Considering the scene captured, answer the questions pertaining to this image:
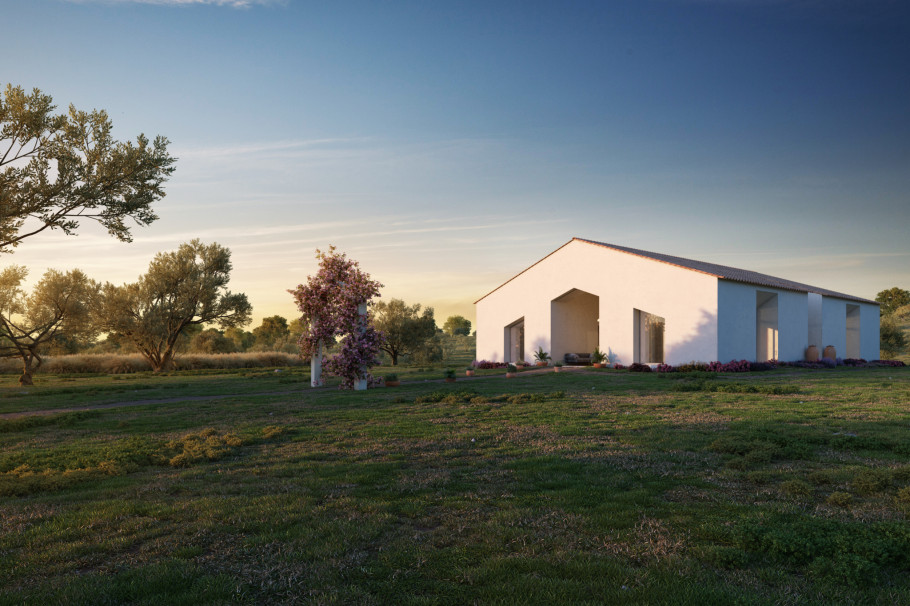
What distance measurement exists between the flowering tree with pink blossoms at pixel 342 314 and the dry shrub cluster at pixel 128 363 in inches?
968

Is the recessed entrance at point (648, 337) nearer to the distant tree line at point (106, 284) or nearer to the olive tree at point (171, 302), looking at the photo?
the distant tree line at point (106, 284)

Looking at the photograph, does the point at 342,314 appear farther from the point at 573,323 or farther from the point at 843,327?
the point at 843,327

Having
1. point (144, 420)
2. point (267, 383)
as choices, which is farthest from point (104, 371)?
point (144, 420)

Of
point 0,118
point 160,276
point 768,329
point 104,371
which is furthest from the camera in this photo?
point 160,276

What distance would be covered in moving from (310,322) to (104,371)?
2530cm

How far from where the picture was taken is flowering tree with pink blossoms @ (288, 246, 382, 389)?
70.2ft

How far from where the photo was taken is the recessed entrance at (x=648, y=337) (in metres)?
33.2

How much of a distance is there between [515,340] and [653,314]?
37.2ft

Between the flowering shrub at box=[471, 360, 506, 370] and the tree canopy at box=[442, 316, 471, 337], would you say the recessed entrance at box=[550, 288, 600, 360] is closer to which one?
the flowering shrub at box=[471, 360, 506, 370]

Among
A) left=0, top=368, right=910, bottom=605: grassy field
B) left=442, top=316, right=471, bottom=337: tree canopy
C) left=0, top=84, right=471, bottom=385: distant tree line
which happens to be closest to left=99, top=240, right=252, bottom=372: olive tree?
left=0, top=84, right=471, bottom=385: distant tree line

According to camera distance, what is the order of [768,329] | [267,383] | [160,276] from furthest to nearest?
[160,276], [768,329], [267,383]

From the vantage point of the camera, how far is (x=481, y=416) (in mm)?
13539

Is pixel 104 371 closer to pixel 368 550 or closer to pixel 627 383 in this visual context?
pixel 627 383

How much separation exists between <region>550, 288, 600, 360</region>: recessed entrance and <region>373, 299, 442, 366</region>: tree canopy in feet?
46.6
